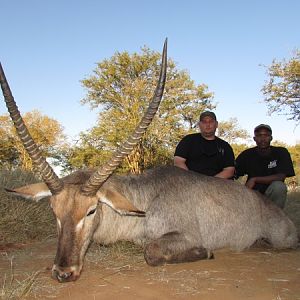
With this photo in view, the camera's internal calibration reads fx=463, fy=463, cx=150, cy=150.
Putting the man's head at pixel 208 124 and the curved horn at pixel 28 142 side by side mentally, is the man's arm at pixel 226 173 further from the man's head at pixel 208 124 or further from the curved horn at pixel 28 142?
the curved horn at pixel 28 142

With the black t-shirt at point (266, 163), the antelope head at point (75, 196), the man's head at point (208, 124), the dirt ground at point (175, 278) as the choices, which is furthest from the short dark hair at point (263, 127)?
the antelope head at point (75, 196)

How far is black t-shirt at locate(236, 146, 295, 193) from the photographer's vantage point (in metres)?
7.74

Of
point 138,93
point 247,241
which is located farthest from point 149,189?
point 138,93

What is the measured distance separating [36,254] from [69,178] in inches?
57.0

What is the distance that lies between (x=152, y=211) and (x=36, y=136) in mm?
30979

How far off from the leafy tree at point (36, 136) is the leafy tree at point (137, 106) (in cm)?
317

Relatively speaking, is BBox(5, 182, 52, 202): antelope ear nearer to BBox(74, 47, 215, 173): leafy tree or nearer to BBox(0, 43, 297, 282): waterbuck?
BBox(0, 43, 297, 282): waterbuck

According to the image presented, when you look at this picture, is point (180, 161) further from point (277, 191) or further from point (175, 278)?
point (175, 278)

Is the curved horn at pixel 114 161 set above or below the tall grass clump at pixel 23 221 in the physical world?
above

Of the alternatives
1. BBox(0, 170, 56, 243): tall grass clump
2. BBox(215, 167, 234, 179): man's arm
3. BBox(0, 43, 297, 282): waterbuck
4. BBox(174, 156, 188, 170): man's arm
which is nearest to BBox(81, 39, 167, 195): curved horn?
BBox(0, 43, 297, 282): waterbuck

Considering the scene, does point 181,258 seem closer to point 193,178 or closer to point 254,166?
point 193,178

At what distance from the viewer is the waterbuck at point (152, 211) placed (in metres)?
4.30

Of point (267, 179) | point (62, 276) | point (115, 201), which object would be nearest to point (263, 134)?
point (267, 179)

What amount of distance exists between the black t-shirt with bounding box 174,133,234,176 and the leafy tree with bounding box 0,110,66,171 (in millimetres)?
27019
